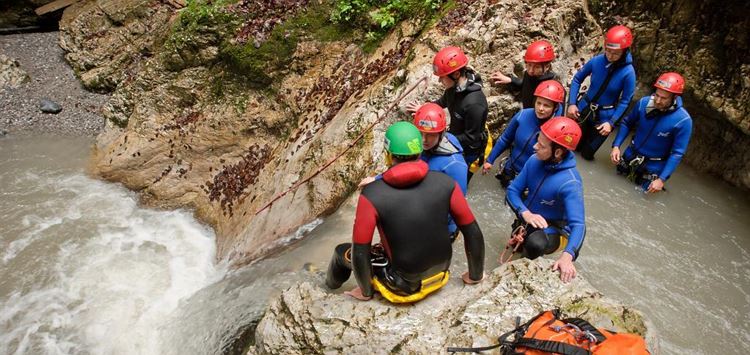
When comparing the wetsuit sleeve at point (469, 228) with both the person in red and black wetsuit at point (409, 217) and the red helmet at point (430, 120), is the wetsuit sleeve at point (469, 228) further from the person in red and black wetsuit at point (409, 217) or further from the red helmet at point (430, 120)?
the red helmet at point (430, 120)

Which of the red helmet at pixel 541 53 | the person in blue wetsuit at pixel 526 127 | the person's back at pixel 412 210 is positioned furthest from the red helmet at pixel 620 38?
the person's back at pixel 412 210

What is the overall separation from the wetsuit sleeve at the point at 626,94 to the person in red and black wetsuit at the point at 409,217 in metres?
3.77

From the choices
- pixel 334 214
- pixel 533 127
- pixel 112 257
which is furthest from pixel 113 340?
pixel 533 127

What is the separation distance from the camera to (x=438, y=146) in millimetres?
4277

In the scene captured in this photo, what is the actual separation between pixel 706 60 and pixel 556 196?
5.07 metres

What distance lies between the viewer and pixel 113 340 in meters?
6.59

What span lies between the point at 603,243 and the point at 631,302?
914mm

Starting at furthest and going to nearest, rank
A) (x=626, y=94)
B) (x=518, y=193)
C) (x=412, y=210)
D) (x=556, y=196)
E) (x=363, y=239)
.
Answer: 1. (x=626, y=94)
2. (x=518, y=193)
3. (x=556, y=196)
4. (x=363, y=239)
5. (x=412, y=210)

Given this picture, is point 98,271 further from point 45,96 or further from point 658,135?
point 658,135

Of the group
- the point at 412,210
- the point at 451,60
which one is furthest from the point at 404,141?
the point at 451,60

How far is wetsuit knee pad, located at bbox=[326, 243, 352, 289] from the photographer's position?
171 inches

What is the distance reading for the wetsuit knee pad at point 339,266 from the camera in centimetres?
434

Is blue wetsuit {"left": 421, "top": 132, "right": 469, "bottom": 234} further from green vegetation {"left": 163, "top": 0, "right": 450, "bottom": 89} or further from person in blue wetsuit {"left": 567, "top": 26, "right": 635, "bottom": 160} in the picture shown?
green vegetation {"left": 163, "top": 0, "right": 450, "bottom": 89}

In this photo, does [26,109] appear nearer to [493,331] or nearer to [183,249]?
[183,249]
